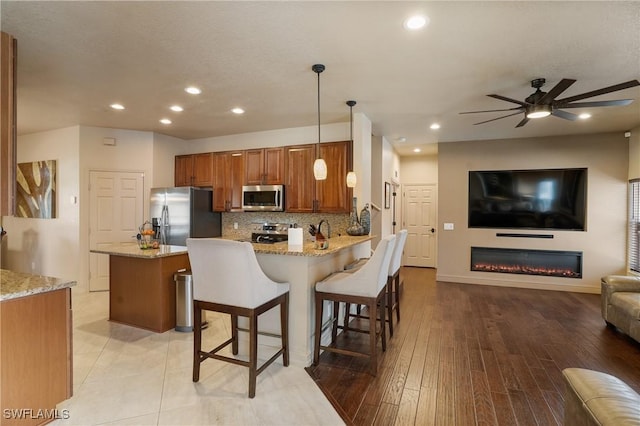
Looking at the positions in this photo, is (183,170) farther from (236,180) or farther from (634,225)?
(634,225)

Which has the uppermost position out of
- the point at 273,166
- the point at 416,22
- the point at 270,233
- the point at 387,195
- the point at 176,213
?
the point at 416,22

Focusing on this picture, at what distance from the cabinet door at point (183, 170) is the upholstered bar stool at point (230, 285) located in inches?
152

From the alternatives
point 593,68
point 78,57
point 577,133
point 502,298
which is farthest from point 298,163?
point 577,133

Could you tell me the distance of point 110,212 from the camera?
17.2 feet

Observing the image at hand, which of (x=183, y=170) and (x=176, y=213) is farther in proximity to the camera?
(x=183, y=170)

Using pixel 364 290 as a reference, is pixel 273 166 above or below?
above

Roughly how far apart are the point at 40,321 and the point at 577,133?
7.20m

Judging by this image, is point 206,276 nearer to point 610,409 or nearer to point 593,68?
point 610,409

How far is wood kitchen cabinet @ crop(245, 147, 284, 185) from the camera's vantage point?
16.7ft

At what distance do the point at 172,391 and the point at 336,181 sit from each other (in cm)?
322

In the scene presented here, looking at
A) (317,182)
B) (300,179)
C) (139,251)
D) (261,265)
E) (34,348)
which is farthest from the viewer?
(300,179)

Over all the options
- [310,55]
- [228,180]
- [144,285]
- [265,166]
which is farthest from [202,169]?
[310,55]

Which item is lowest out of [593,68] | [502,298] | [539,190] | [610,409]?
[502,298]

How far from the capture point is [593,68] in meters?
2.85
